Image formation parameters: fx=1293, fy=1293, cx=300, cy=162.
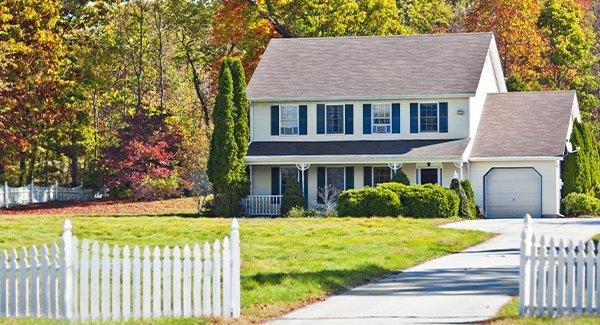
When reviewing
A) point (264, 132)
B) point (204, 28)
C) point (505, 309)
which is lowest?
point (505, 309)

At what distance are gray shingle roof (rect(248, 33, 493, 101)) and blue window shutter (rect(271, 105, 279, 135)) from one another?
73 centimetres

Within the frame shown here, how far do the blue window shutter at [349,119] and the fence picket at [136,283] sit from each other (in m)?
37.9

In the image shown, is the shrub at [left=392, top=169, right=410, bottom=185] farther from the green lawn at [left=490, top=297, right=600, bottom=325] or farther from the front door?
the green lawn at [left=490, top=297, right=600, bottom=325]

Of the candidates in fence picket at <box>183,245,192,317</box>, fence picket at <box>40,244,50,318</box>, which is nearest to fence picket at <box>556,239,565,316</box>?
fence picket at <box>183,245,192,317</box>

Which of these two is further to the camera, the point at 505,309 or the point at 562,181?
the point at 562,181

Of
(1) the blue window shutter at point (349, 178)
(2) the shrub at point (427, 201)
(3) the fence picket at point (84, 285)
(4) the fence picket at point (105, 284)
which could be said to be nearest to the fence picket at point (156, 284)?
(4) the fence picket at point (105, 284)

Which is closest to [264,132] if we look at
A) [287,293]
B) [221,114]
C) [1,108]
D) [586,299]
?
[221,114]

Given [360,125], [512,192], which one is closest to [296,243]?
[512,192]

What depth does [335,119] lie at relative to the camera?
181 ft

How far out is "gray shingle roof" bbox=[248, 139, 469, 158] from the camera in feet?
171

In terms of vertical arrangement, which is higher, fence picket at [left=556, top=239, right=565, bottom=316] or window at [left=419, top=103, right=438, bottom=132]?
window at [left=419, top=103, right=438, bottom=132]

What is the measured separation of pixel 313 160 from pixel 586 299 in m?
36.0

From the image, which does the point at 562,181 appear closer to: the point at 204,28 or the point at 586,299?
the point at 204,28

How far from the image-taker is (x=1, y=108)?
6419 cm
